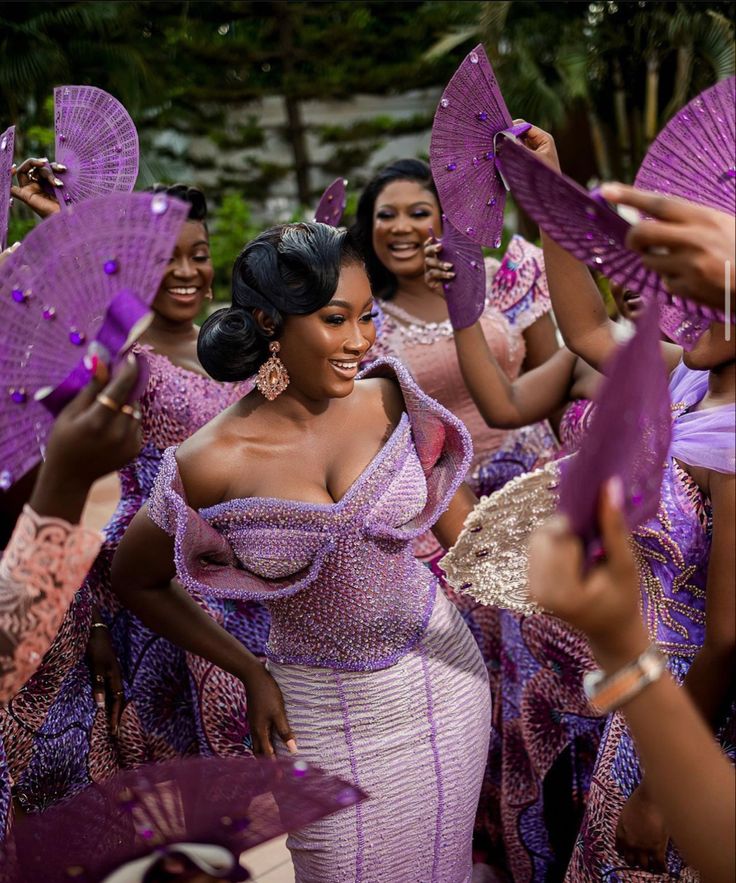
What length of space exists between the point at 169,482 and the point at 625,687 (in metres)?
0.99

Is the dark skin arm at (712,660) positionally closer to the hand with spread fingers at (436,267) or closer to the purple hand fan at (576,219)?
the purple hand fan at (576,219)

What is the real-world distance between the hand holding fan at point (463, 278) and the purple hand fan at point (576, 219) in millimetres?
1213

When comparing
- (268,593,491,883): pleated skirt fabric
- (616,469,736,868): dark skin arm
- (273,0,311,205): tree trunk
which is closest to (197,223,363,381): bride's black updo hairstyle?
(268,593,491,883): pleated skirt fabric

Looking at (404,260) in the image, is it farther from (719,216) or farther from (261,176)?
(261,176)

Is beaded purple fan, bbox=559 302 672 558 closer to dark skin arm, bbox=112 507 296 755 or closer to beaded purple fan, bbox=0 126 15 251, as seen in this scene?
dark skin arm, bbox=112 507 296 755

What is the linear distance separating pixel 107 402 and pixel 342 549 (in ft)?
2.61

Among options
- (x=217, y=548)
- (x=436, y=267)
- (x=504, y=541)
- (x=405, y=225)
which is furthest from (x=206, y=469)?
(x=405, y=225)

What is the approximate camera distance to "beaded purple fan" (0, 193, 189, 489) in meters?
1.15

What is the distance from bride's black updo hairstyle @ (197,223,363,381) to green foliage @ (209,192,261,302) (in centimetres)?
1325

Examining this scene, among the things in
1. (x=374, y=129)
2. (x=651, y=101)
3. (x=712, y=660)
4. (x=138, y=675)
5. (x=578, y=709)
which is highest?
(x=712, y=660)

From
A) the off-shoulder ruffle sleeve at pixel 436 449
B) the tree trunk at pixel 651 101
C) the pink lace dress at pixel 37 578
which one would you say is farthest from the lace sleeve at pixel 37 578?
the tree trunk at pixel 651 101

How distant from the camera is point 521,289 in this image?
10.9ft

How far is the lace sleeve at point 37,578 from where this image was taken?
1156mm

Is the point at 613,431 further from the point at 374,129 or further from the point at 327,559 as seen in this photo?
the point at 374,129
